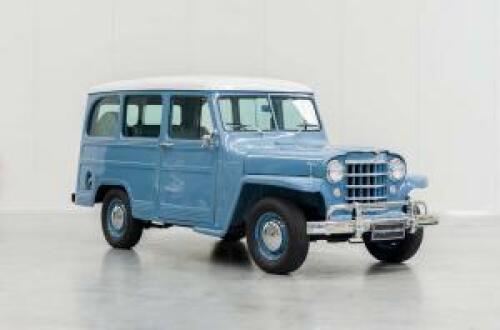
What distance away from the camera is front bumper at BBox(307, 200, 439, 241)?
8948 mm

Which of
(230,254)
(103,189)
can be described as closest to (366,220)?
(230,254)

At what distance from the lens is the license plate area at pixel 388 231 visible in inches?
362

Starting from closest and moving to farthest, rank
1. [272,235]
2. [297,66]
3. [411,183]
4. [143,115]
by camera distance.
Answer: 1. [272,235]
2. [411,183]
3. [143,115]
4. [297,66]

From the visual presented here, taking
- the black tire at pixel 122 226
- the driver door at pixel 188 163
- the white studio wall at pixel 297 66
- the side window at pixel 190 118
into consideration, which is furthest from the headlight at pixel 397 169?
the white studio wall at pixel 297 66

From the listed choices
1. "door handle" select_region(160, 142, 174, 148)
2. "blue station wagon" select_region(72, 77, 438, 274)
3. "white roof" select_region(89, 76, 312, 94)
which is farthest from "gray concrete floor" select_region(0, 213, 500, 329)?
"white roof" select_region(89, 76, 312, 94)

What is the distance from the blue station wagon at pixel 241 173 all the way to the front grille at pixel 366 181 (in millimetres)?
12

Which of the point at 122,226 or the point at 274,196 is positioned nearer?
the point at 274,196

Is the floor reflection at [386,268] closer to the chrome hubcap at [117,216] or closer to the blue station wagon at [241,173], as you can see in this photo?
Answer: the blue station wagon at [241,173]

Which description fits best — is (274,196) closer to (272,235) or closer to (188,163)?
(272,235)

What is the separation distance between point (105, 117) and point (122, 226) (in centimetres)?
128

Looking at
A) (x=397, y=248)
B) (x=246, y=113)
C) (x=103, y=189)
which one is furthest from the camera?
(x=103, y=189)

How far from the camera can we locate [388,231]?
929cm

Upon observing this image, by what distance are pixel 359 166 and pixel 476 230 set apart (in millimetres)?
5068

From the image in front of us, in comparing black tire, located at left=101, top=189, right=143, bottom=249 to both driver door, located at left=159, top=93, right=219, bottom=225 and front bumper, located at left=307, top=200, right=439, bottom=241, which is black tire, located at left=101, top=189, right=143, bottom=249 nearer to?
driver door, located at left=159, top=93, right=219, bottom=225
